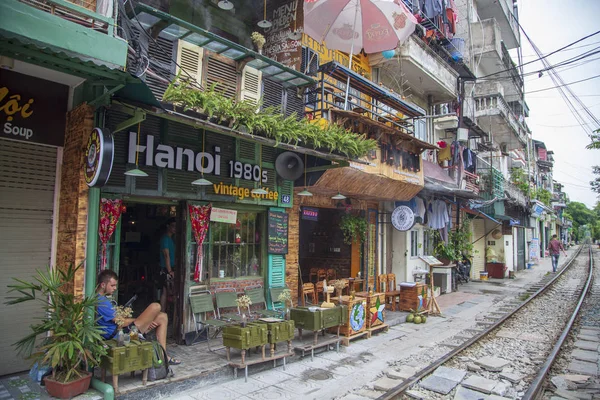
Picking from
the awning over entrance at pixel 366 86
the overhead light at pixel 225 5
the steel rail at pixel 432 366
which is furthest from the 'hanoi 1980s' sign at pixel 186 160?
the steel rail at pixel 432 366

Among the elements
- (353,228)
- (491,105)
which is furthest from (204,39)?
(491,105)

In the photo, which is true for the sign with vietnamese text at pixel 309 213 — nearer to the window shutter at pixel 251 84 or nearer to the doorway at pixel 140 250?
the doorway at pixel 140 250

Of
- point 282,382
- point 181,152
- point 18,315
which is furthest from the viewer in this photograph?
point 181,152

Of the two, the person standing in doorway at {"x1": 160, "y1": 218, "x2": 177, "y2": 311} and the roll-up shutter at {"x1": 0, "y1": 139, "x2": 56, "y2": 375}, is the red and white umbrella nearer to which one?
the person standing in doorway at {"x1": 160, "y1": 218, "x2": 177, "y2": 311}

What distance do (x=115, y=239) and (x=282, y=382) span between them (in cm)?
370

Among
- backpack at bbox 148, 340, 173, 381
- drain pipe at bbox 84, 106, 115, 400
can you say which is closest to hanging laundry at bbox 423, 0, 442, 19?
drain pipe at bbox 84, 106, 115, 400

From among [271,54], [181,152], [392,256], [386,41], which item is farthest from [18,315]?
[392,256]

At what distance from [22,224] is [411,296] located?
9.89 m

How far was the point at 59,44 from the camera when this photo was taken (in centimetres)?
473

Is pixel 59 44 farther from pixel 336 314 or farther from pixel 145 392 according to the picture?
pixel 336 314

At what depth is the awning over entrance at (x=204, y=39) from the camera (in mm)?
6555

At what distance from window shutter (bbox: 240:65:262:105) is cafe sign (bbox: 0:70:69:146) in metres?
3.55

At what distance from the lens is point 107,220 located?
20.8 feet

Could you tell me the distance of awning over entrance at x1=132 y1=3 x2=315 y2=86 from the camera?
21.5 ft
